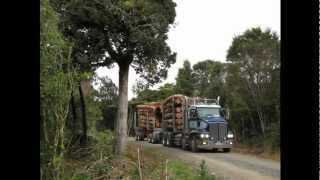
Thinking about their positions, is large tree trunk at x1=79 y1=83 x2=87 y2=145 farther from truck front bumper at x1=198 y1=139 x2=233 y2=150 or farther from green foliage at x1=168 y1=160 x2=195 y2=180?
truck front bumper at x1=198 y1=139 x2=233 y2=150

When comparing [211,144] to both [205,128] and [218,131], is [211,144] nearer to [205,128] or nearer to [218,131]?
[218,131]

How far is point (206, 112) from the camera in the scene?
7219 mm

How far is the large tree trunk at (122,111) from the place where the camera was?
3.78 meters

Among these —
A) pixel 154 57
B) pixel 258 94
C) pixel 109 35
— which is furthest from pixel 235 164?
pixel 109 35

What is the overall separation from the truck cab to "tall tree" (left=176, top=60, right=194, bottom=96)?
6.89 feet

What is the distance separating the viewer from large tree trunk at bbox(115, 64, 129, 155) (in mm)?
3775

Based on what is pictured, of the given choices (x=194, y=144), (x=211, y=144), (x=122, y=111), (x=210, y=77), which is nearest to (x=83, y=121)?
(x=122, y=111)

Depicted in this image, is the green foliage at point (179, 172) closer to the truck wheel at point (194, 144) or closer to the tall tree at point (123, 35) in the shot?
the tall tree at point (123, 35)

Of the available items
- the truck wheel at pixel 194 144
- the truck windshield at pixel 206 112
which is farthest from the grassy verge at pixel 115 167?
the truck windshield at pixel 206 112

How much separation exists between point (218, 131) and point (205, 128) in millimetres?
460

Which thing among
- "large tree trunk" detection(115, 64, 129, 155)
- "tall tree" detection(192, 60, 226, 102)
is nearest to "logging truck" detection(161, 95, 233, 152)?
"tall tree" detection(192, 60, 226, 102)

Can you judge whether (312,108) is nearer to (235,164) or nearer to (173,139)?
(235,164)

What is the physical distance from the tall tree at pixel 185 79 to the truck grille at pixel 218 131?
89.1 inches

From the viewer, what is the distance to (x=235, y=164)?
14.5 feet
